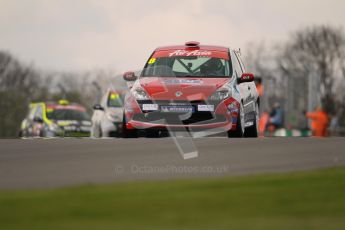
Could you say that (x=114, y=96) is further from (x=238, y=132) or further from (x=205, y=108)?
(x=205, y=108)

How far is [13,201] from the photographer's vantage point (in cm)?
738

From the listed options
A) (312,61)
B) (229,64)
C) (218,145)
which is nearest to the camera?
(218,145)

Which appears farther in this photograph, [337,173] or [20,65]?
[20,65]

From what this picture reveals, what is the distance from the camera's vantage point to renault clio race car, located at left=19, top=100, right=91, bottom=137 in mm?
28391

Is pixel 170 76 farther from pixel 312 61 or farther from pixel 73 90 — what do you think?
pixel 73 90

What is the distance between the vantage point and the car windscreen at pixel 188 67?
15.9 m

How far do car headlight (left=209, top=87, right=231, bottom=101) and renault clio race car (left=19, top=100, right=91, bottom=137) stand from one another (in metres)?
13.4

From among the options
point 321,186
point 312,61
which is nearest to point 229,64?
point 321,186

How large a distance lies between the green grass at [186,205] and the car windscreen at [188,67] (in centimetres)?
710

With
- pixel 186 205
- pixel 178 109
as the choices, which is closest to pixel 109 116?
pixel 178 109

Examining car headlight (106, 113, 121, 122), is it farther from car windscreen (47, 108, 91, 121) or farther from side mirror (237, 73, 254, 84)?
side mirror (237, 73, 254, 84)

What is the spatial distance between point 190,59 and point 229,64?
2.33ft

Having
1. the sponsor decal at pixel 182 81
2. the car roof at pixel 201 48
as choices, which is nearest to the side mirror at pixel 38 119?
the car roof at pixel 201 48

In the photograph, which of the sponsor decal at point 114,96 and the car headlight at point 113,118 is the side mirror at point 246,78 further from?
the sponsor decal at point 114,96
